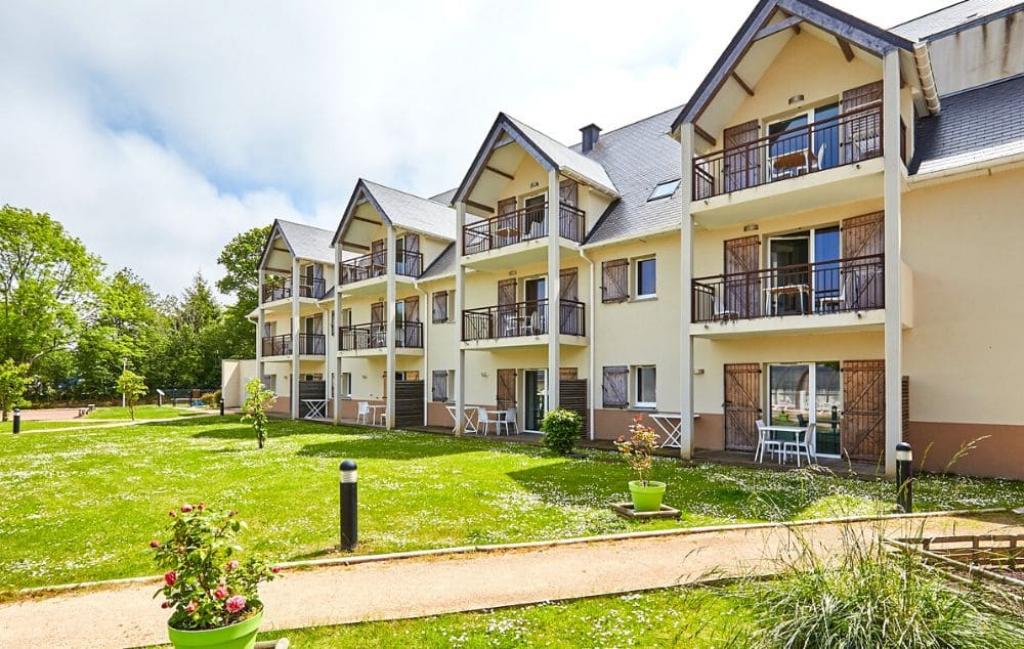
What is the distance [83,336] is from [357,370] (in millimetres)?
18757

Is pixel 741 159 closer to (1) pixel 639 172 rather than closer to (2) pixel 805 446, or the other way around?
(1) pixel 639 172

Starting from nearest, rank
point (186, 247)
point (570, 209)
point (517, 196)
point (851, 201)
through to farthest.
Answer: point (851, 201) < point (570, 209) < point (517, 196) < point (186, 247)

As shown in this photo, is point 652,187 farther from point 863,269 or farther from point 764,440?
point 764,440

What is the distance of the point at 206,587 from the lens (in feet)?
11.7

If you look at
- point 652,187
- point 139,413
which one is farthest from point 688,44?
point 139,413

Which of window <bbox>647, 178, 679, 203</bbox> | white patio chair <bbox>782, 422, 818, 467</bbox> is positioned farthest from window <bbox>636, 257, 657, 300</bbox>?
white patio chair <bbox>782, 422, 818, 467</bbox>

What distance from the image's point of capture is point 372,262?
25031 millimetres

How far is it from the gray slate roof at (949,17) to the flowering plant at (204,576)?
18501 mm

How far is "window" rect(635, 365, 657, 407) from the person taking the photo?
16.0m

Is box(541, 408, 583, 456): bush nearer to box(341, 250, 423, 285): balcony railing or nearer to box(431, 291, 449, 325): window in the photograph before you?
box(431, 291, 449, 325): window

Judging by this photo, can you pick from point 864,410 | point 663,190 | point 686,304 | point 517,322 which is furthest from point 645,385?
point 663,190

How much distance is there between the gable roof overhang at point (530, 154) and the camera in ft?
54.7

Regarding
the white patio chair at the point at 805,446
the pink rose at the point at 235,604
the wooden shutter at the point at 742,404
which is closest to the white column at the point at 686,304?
the wooden shutter at the point at 742,404

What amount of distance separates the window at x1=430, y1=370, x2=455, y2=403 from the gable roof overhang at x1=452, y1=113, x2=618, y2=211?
6.57m
